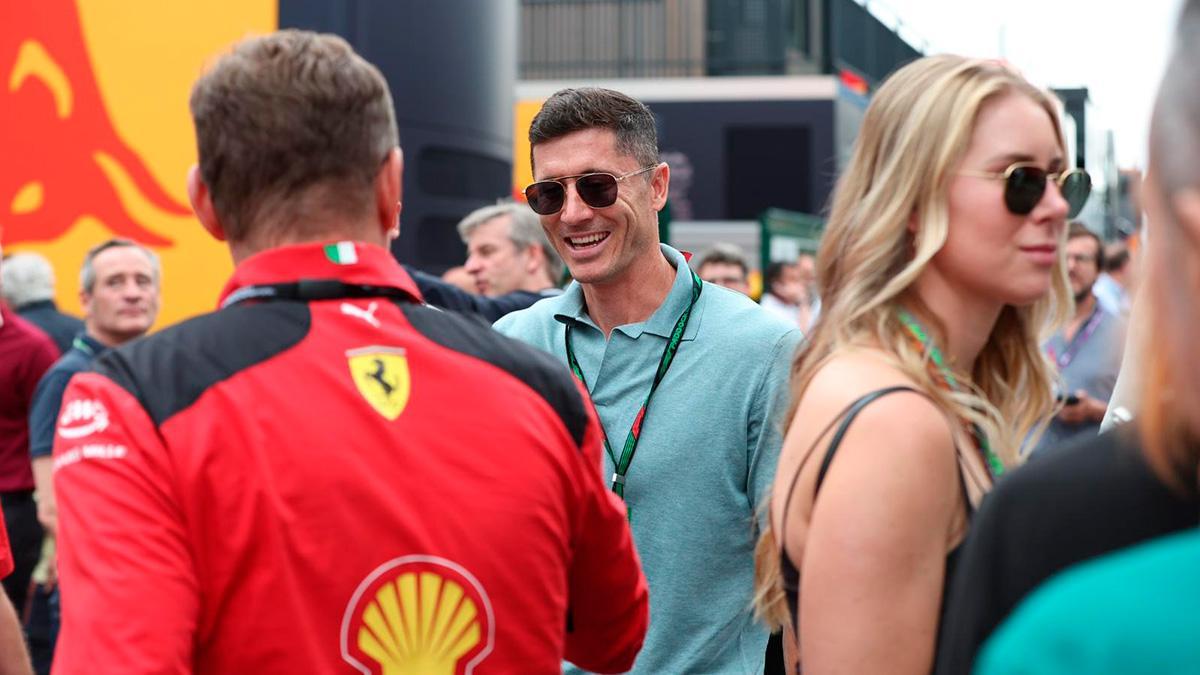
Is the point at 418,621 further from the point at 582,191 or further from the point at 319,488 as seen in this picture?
the point at 582,191

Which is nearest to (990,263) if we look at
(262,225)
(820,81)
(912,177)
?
(912,177)

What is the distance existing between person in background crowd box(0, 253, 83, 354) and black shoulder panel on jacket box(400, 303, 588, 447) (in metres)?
6.50

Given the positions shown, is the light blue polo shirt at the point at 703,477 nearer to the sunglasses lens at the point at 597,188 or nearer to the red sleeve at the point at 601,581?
the sunglasses lens at the point at 597,188

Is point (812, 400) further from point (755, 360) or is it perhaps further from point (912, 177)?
point (755, 360)

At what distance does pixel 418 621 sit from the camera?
2016mm

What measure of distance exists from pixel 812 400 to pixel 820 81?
794 inches

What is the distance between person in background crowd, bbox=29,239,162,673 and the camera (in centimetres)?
673

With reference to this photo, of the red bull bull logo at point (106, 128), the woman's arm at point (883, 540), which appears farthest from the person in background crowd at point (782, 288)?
the woman's arm at point (883, 540)

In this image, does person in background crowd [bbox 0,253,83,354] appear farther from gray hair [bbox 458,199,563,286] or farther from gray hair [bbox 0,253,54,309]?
gray hair [bbox 458,199,563,286]

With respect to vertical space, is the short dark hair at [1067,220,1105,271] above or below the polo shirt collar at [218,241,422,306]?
below

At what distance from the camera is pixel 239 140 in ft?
6.76

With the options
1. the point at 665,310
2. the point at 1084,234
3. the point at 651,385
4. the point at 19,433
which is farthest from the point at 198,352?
the point at 1084,234

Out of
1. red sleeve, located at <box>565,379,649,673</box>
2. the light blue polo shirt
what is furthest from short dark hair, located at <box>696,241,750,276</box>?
red sleeve, located at <box>565,379,649,673</box>

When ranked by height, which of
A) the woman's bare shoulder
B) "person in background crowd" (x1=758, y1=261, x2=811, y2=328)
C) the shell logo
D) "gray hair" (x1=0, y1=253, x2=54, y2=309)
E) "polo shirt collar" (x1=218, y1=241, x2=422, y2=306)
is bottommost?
"person in background crowd" (x1=758, y1=261, x2=811, y2=328)
